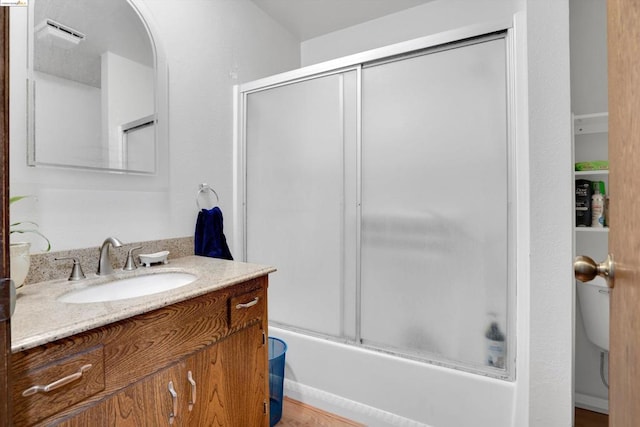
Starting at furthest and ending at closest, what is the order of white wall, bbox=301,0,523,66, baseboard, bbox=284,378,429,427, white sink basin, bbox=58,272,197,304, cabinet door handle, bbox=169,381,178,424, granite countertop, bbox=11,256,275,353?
white wall, bbox=301,0,523,66 → baseboard, bbox=284,378,429,427 → white sink basin, bbox=58,272,197,304 → cabinet door handle, bbox=169,381,178,424 → granite countertop, bbox=11,256,275,353

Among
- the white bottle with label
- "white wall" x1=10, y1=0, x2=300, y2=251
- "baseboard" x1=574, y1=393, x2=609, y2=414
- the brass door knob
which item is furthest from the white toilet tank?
"white wall" x1=10, y1=0, x2=300, y2=251

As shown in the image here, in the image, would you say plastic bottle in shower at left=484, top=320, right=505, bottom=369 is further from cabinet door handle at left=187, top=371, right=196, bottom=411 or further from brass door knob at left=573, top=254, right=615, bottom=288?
cabinet door handle at left=187, top=371, right=196, bottom=411

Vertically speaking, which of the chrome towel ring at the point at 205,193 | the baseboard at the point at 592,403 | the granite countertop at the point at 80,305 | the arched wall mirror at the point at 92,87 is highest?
the arched wall mirror at the point at 92,87

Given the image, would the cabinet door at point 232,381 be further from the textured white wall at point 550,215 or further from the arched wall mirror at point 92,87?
the textured white wall at point 550,215

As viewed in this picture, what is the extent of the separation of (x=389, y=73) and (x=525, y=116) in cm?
69

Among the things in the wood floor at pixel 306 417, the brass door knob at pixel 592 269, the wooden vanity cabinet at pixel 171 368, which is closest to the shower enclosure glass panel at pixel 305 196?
the wood floor at pixel 306 417

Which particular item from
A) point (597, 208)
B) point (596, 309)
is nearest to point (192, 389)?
point (596, 309)

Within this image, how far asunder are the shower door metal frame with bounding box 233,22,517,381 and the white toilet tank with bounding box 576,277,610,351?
2.19 feet

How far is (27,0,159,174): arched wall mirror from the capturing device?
118cm

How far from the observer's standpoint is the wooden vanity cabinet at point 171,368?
717 mm

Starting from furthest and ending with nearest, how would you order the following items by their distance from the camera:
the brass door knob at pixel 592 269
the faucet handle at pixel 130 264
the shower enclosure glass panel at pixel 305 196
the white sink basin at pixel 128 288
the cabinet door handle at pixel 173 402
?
the shower enclosure glass panel at pixel 305 196 < the faucet handle at pixel 130 264 < the white sink basin at pixel 128 288 < the cabinet door handle at pixel 173 402 < the brass door knob at pixel 592 269

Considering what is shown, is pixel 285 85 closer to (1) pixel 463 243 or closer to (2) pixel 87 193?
(2) pixel 87 193

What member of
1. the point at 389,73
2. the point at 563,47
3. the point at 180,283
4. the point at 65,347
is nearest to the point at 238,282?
the point at 180,283

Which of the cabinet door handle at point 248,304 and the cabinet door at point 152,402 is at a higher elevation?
the cabinet door handle at point 248,304
